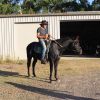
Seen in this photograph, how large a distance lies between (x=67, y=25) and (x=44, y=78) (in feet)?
79.5

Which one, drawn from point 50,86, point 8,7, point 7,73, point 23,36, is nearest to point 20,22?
point 23,36

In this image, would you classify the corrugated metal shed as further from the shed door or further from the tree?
the tree

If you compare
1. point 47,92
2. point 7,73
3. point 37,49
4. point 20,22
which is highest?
point 20,22

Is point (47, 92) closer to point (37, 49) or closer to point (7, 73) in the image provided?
point (37, 49)

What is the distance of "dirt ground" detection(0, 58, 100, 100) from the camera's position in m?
13.3

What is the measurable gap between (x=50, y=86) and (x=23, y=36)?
13.3 metres

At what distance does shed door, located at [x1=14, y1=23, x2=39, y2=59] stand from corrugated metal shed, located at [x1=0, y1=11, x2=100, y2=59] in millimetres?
151

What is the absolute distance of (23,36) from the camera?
28.4 metres

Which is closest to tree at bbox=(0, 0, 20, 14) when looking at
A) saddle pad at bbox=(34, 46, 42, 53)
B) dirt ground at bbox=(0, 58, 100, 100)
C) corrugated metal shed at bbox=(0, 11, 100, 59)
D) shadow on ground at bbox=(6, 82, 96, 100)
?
corrugated metal shed at bbox=(0, 11, 100, 59)

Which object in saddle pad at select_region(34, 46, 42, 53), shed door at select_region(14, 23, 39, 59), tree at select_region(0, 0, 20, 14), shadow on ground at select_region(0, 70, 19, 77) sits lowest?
shadow on ground at select_region(0, 70, 19, 77)

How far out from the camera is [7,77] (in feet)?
59.2

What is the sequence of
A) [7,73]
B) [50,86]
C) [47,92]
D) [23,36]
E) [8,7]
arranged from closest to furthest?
[47,92] → [50,86] → [7,73] → [23,36] → [8,7]

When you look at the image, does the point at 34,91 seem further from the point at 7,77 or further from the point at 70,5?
the point at 70,5

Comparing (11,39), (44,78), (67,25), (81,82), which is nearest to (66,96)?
(81,82)
